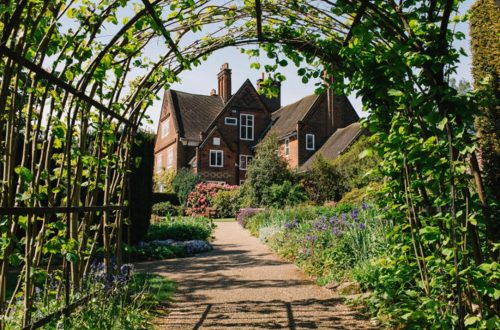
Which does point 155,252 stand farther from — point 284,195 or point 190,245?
point 284,195

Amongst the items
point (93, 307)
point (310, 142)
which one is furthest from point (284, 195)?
point (93, 307)

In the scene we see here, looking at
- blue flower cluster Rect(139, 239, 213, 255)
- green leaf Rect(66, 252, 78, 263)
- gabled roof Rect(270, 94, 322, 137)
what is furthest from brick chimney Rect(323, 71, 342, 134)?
green leaf Rect(66, 252, 78, 263)

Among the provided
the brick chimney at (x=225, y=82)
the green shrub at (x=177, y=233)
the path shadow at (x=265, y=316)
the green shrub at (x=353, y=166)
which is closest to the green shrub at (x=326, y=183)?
the green shrub at (x=353, y=166)

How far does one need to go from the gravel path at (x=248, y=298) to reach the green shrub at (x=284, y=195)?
11.5 m

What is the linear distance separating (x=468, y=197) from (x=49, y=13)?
11.8ft

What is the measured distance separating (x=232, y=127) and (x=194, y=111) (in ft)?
13.7

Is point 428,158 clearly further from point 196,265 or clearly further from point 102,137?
point 196,265

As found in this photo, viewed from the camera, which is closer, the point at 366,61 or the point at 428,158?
the point at 428,158

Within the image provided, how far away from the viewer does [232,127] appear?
3475cm

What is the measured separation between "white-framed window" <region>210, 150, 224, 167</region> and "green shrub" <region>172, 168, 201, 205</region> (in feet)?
10.2

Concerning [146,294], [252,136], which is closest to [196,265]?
[146,294]

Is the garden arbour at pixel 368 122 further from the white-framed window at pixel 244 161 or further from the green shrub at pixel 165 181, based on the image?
the white-framed window at pixel 244 161

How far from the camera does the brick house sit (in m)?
31.5

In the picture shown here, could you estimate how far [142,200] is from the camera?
34.8 feet
